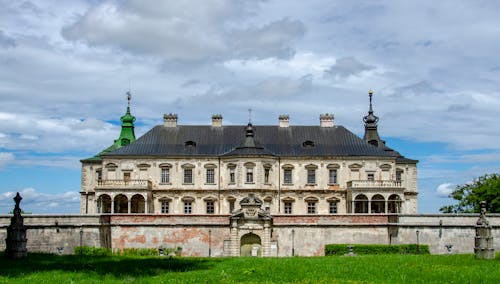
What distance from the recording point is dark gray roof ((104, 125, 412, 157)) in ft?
173

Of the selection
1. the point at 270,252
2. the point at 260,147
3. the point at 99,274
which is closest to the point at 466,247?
the point at 270,252

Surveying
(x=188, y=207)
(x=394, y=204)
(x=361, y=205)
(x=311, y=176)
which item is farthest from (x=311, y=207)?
(x=188, y=207)

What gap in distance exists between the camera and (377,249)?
35.7 m

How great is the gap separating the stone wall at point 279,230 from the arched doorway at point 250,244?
0.92 meters

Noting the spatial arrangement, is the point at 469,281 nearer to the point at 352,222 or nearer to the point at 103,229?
the point at 352,222

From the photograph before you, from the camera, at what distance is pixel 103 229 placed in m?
37.9

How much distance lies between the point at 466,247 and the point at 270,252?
11327 millimetres

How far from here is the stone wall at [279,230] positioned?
37656 mm

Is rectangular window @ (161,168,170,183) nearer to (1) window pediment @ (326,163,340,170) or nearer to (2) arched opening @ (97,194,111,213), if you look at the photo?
(2) arched opening @ (97,194,111,213)

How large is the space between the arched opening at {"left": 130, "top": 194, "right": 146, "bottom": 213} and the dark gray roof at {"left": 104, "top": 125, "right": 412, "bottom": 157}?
3543 mm

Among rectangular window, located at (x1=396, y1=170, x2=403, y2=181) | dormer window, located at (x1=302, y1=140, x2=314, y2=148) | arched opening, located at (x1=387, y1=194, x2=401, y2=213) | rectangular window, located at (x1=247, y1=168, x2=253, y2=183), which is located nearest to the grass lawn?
arched opening, located at (x1=387, y1=194, x2=401, y2=213)

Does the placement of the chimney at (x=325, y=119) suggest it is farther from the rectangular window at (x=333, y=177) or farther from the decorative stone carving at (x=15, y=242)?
the decorative stone carving at (x=15, y=242)

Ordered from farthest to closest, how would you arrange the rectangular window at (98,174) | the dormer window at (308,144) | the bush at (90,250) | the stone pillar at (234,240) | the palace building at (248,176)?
the rectangular window at (98,174), the dormer window at (308,144), the palace building at (248,176), the stone pillar at (234,240), the bush at (90,250)

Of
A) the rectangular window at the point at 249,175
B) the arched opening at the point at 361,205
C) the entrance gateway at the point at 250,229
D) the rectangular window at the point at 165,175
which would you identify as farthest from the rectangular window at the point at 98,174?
the entrance gateway at the point at 250,229
